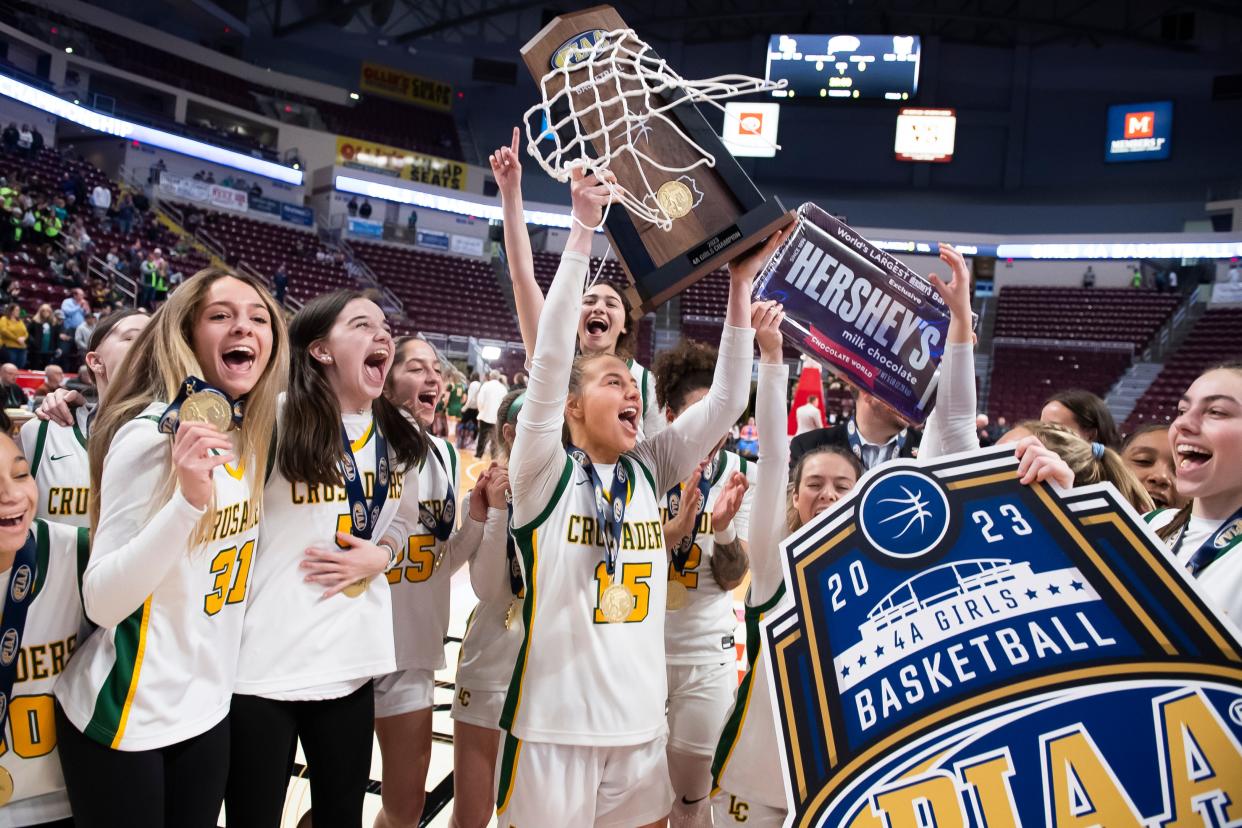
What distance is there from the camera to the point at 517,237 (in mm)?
2400

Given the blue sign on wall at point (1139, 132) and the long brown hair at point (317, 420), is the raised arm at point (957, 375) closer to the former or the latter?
the long brown hair at point (317, 420)

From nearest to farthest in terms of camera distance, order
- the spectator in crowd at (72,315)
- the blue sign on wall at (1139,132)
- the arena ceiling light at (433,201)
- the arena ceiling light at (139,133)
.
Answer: the spectator in crowd at (72,315), the arena ceiling light at (139,133), the blue sign on wall at (1139,132), the arena ceiling light at (433,201)

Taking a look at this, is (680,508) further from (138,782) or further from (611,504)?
(138,782)

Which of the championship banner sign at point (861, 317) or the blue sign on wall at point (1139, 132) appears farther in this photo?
the blue sign on wall at point (1139, 132)

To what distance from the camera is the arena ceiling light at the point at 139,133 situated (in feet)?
66.1

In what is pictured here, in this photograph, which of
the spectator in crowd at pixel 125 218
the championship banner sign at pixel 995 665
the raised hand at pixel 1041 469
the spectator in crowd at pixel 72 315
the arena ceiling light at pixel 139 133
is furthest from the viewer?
the arena ceiling light at pixel 139 133

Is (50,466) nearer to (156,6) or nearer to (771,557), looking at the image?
(771,557)

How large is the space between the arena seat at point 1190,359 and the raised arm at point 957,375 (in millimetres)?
19769

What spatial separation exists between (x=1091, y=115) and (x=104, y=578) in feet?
91.8

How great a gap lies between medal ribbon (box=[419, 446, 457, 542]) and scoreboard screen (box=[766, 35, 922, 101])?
2113cm

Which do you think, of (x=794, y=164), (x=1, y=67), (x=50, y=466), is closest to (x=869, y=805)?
(x=50, y=466)

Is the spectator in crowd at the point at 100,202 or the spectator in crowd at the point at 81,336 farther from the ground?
the spectator in crowd at the point at 100,202

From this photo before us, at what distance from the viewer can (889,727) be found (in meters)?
1.58

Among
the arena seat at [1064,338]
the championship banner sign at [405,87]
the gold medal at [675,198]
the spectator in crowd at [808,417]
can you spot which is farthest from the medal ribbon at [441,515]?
the championship banner sign at [405,87]
